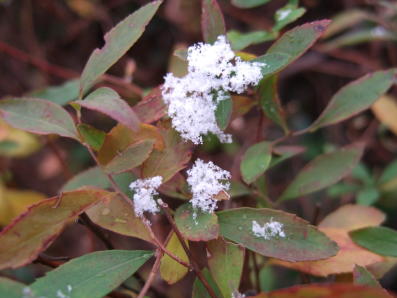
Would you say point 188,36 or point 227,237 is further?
point 188,36

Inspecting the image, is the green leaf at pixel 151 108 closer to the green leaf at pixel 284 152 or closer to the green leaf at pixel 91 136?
the green leaf at pixel 91 136

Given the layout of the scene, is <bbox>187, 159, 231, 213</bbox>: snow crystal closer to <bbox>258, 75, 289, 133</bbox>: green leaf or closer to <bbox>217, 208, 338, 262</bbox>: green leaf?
<bbox>217, 208, 338, 262</bbox>: green leaf

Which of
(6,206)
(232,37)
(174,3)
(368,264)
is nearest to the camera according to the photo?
(368,264)

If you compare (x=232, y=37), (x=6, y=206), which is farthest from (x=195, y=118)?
(x=6, y=206)

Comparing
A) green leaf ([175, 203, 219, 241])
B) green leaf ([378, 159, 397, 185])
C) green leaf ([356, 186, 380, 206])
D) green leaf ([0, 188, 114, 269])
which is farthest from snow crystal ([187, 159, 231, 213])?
green leaf ([378, 159, 397, 185])

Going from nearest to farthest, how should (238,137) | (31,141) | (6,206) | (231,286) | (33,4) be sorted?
(231,286), (6,206), (31,141), (238,137), (33,4)

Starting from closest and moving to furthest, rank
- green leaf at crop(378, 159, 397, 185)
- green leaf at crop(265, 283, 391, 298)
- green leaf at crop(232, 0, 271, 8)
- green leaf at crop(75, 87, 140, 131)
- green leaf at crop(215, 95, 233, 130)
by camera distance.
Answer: green leaf at crop(265, 283, 391, 298) < green leaf at crop(75, 87, 140, 131) < green leaf at crop(215, 95, 233, 130) < green leaf at crop(232, 0, 271, 8) < green leaf at crop(378, 159, 397, 185)

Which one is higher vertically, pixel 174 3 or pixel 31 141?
pixel 174 3

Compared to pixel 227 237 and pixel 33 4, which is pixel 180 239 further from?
pixel 33 4
